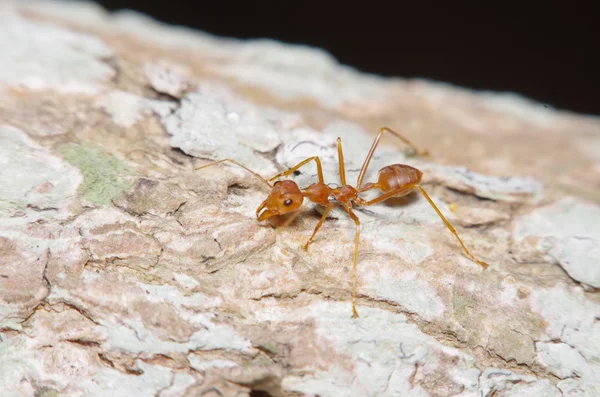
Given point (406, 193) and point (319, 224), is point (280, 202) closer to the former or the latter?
point (319, 224)

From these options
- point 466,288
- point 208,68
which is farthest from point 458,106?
point 466,288

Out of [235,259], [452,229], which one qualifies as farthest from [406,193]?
[235,259]

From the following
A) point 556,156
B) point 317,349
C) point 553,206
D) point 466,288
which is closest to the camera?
point 317,349

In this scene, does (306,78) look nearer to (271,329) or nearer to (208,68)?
(208,68)

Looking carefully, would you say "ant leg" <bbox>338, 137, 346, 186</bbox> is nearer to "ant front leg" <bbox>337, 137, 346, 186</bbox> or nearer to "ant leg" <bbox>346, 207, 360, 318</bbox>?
"ant front leg" <bbox>337, 137, 346, 186</bbox>

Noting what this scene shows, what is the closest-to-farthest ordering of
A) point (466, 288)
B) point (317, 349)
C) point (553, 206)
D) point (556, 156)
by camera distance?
1. point (317, 349)
2. point (466, 288)
3. point (553, 206)
4. point (556, 156)

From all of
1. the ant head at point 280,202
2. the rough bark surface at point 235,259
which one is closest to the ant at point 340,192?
the ant head at point 280,202
